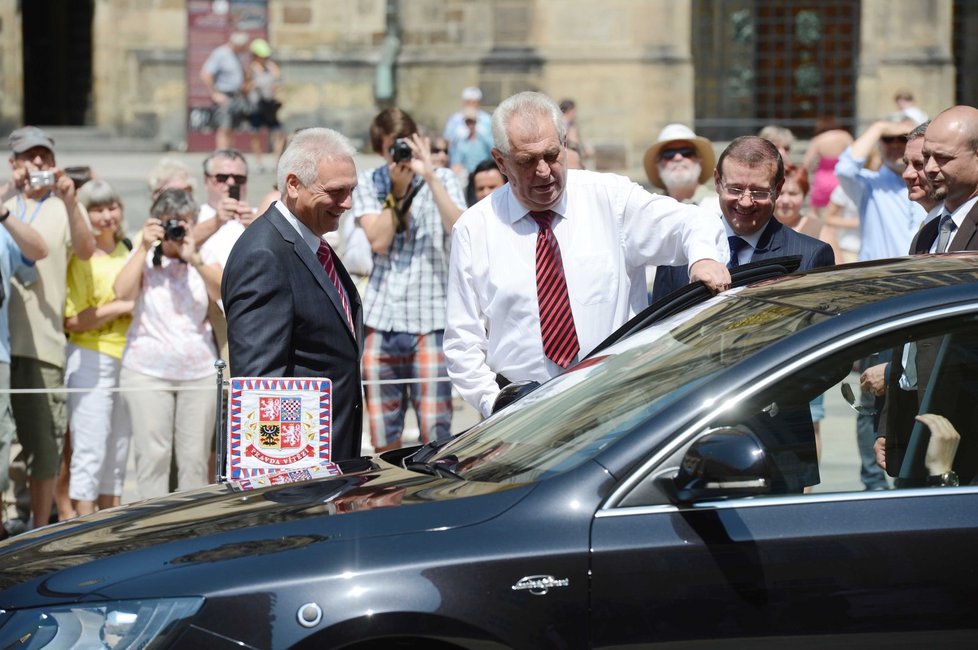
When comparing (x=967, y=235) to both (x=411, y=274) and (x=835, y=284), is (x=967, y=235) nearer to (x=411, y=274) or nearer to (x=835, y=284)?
(x=835, y=284)

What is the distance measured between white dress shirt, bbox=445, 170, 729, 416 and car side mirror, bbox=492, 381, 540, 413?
55 centimetres

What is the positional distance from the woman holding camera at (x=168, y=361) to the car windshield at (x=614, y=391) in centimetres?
344

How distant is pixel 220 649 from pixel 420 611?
18.9 inches

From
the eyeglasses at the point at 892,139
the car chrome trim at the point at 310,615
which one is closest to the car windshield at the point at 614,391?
the car chrome trim at the point at 310,615

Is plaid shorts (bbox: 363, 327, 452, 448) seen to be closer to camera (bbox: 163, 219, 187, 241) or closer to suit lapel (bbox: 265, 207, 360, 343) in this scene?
camera (bbox: 163, 219, 187, 241)

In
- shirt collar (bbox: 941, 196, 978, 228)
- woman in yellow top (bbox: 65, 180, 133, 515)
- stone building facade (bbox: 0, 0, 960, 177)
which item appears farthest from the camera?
stone building facade (bbox: 0, 0, 960, 177)

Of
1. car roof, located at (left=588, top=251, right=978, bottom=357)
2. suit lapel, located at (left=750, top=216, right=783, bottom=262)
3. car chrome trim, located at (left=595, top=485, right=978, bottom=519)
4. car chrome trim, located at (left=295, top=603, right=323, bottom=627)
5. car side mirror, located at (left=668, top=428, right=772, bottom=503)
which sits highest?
suit lapel, located at (left=750, top=216, right=783, bottom=262)

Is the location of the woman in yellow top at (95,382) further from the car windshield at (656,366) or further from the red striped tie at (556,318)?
the car windshield at (656,366)

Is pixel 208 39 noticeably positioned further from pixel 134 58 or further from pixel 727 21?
pixel 727 21

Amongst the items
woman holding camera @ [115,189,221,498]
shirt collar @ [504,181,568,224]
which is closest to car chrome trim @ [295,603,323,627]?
shirt collar @ [504,181,568,224]

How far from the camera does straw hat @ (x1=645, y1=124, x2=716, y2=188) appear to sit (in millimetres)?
8375

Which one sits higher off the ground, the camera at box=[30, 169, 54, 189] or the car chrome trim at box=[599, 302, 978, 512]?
the camera at box=[30, 169, 54, 189]

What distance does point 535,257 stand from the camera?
18.9 feet

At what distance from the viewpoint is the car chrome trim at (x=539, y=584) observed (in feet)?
12.5
